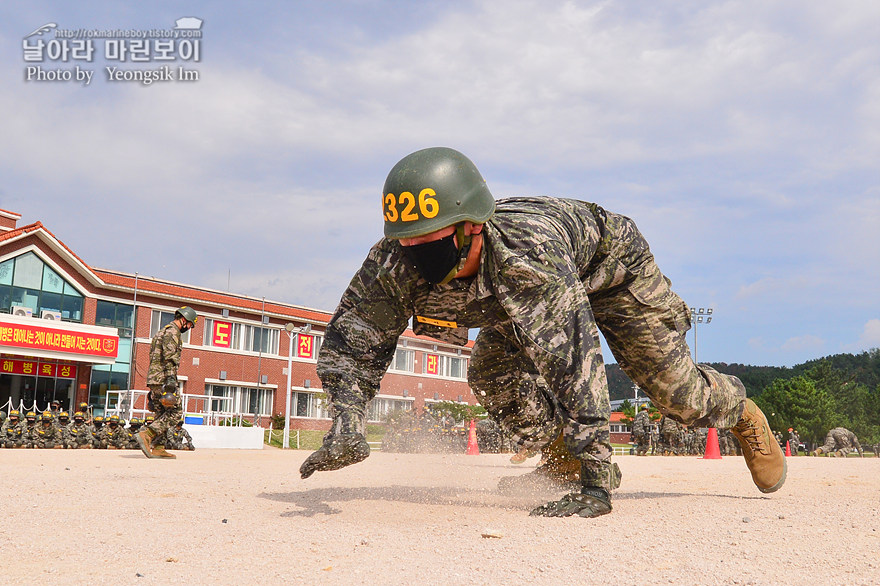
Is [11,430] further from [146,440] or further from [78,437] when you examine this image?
[146,440]

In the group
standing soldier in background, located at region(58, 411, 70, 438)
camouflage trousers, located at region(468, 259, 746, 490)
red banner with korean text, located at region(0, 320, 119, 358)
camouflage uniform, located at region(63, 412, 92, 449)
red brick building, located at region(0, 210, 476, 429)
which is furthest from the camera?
red brick building, located at region(0, 210, 476, 429)

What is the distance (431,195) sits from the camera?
3.46m

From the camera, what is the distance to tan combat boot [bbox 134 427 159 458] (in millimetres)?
10289

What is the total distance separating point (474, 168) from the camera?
376 cm

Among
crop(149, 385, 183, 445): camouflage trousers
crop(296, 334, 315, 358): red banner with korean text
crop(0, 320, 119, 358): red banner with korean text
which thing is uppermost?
crop(296, 334, 315, 358): red banner with korean text

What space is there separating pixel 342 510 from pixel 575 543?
1399 millimetres

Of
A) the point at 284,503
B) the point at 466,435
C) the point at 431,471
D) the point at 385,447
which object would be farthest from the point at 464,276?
the point at 466,435

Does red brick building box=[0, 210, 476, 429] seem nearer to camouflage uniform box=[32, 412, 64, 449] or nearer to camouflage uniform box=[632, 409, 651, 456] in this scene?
camouflage uniform box=[32, 412, 64, 449]

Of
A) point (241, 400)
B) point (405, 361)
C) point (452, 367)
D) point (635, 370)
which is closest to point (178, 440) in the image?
point (635, 370)

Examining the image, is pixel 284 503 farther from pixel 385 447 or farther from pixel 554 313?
pixel 385 447

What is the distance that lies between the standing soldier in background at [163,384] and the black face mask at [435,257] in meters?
7.88

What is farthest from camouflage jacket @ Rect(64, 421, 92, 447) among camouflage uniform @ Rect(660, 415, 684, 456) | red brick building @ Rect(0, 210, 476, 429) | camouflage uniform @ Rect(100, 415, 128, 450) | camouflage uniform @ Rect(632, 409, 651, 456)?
camouflage uniform @ Rect(632, 409, 651, 456)

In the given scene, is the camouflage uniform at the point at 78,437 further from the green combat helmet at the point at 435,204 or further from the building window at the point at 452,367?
the building window at the point at 452,367

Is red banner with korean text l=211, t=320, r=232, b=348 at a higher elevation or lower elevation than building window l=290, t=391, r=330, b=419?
higher
